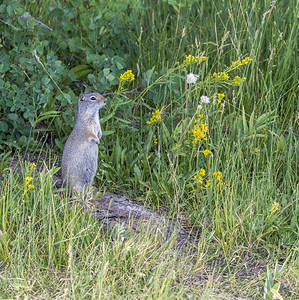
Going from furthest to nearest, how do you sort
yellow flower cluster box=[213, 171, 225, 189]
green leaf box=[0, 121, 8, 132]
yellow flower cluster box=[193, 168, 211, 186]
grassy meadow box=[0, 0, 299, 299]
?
1. green leaf box=[0, 121, 8, 132]
2. yellow flower cluster box=[193, 168, 211, 186]
3. yellow flower cluster box=[213, 171, 225, 189]
4. grassy meadow box=[0, 0, 299, 299]

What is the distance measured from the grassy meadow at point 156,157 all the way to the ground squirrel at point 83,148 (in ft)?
0.48

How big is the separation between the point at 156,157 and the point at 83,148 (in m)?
0.62

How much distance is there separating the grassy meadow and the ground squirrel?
0.15 m

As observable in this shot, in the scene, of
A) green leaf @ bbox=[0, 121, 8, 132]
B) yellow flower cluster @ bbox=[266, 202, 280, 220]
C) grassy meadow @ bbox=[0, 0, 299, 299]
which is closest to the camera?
grassy meadow @ bbox=[0, 0, 299, 299]

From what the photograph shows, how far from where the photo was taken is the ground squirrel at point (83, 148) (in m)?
3.78

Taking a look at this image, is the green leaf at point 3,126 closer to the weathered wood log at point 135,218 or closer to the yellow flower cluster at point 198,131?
the weathered wood log at point 135,218

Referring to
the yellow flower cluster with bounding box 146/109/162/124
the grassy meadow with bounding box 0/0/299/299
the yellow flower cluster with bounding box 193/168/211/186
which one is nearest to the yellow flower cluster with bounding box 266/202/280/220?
the grassy meadow with bounding box 0/0/299/299

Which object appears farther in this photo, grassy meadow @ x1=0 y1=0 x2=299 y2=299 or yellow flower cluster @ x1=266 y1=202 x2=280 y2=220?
yellow flower cluster @ x1=266 y1=202 x2=280 y2=220

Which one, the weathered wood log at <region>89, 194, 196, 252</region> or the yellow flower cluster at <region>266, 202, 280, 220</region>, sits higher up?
the yellow flower cluster at <region>266, 202, 280, 220</region>

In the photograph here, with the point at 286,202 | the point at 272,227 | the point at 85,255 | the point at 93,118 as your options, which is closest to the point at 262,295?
the point at 272,227

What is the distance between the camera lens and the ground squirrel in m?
3.78

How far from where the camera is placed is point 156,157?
413 centimetres

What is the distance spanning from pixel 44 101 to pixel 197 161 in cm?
132

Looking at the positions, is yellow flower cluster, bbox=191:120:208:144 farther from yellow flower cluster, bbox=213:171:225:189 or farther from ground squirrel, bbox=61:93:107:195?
ground squirrel, bbox=61:93:107:195
